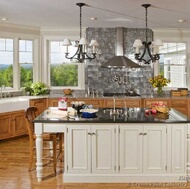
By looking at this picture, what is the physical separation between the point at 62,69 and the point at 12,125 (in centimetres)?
221

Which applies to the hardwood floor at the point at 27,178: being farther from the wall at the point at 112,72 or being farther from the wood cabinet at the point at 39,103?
the wall at the point at 112,72

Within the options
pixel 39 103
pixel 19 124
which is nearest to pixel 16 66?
pixel 39 103

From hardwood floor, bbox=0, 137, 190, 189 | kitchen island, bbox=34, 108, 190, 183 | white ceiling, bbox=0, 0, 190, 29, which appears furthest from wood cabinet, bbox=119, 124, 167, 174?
white ceiling, bbox=0, 0, 190, 29

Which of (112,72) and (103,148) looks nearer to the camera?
(103,148)

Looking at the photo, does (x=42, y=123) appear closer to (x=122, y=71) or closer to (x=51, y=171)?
(x=51, y=171)

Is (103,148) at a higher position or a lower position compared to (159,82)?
lower

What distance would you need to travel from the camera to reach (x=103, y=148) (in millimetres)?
4164

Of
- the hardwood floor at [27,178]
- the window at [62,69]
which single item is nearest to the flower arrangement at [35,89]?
the window at [62,69]

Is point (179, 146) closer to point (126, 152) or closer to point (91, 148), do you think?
point (126, 152)

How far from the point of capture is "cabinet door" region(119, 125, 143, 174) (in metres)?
4.14

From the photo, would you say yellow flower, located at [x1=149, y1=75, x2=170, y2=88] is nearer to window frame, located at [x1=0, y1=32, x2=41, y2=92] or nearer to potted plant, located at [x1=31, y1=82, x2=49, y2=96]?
potted plant, located at [x1=31, y1=82, x2=49, y2=96]

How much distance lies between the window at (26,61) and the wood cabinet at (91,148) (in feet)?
13.4

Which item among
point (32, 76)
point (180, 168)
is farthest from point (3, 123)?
point (180, 168)

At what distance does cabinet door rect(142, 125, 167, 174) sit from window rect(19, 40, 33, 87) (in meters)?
4.56
